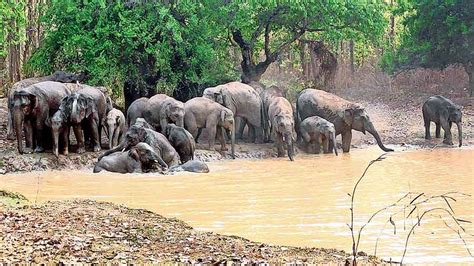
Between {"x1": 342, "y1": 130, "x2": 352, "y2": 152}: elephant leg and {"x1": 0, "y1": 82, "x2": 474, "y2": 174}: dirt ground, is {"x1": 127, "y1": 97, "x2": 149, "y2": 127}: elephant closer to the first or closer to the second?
{"x1": 0, "y1": 82, "x2": 474, "y2": 174}: dirt ground

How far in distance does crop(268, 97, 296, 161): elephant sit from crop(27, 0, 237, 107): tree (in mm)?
2911

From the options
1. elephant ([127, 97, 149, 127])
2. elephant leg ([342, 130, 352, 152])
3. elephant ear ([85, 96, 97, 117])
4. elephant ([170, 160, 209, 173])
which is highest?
elephant ear ([85, 96, 97, 117])

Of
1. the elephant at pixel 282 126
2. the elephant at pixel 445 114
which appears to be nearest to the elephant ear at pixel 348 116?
the elephant at pixel 282 126

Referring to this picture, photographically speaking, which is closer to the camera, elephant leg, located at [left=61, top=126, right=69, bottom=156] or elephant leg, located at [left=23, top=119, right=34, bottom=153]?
elephant leg, located at [left=61, top=126, right=69, bottom=156]

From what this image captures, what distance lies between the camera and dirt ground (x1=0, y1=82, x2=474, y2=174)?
16.5m

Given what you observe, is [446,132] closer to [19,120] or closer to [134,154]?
[134,154]

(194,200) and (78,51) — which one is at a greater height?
(78,51)

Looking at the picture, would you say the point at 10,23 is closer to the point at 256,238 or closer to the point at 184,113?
the point at 184,113

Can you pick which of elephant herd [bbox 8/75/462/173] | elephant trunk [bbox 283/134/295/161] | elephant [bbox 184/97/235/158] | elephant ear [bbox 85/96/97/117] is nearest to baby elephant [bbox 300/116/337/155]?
elephant herd [bbox 8/75/462/173]

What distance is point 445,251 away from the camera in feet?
24.3

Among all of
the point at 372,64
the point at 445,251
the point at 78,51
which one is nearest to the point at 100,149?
the point at 78,51

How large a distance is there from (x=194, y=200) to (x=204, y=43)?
11813mm

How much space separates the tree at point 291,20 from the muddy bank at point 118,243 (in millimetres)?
15000

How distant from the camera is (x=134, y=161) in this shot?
1568 centimetres
